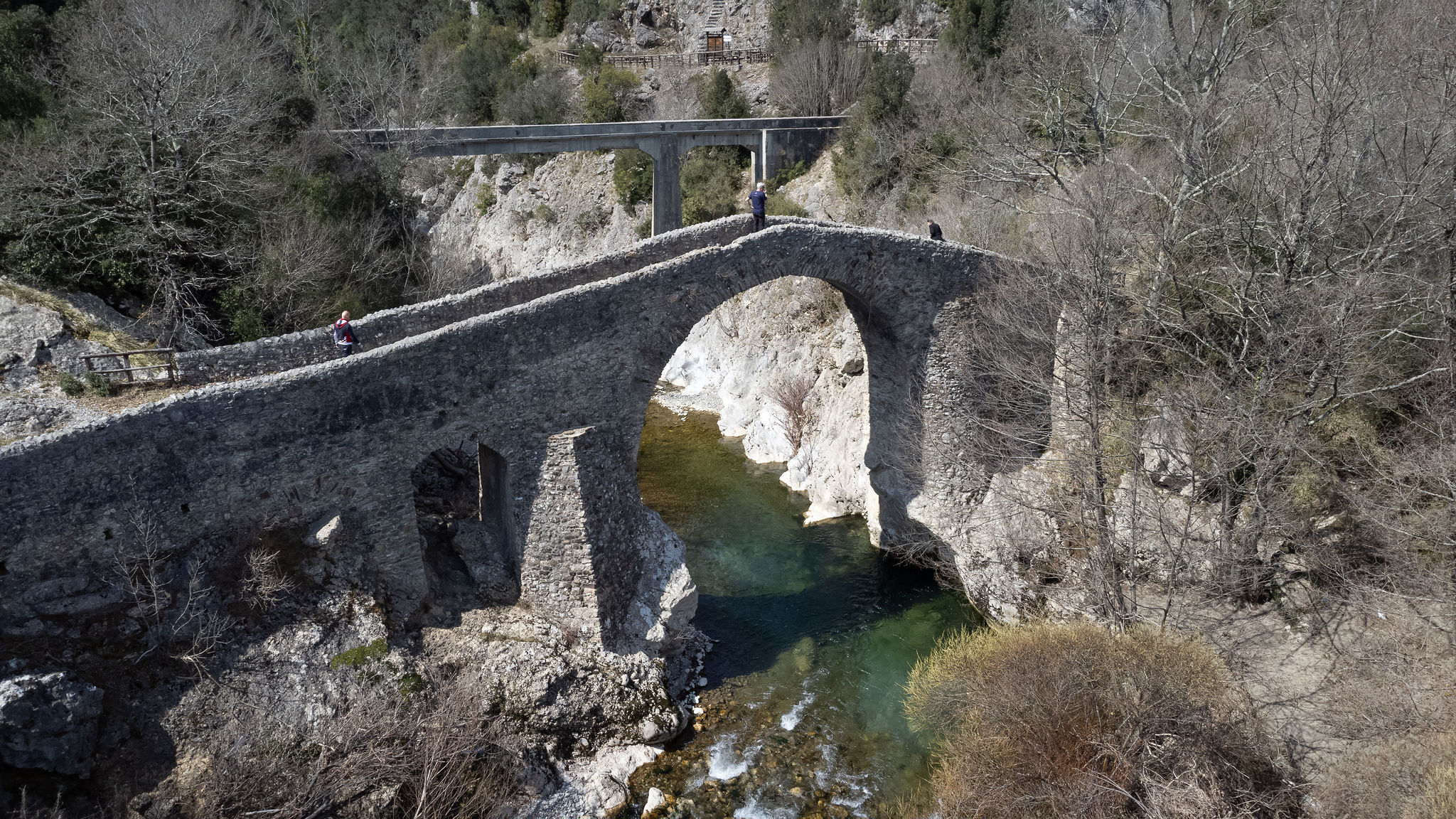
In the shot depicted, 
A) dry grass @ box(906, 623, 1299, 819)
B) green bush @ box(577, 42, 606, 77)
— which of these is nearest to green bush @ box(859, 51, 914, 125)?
green bush @ box(577, 42, 606, 77)

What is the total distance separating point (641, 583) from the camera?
15125 mm

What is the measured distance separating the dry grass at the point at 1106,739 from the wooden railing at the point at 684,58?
115 feet

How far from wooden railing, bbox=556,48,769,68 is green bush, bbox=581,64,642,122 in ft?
7.69

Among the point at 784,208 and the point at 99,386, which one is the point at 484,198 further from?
the point at 99,386

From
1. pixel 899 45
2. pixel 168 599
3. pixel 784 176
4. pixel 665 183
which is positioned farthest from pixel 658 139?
pixel 168 599

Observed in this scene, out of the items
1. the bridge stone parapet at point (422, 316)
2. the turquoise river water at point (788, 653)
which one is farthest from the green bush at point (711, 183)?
the bridge stone parapet at point (422, 316)

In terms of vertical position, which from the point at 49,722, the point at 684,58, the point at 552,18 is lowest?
the point at 49,722

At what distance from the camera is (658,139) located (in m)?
30.1

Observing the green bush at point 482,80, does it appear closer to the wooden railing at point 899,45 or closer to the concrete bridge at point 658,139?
the concrete bridge at point 658,139

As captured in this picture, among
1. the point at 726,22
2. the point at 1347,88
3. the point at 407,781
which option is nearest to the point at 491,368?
the point at 407,781

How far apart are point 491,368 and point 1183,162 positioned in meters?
12.4

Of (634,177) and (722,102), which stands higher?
(722,102)

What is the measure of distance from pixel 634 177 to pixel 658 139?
227 inches

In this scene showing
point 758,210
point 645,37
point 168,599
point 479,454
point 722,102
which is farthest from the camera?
point 645,37
